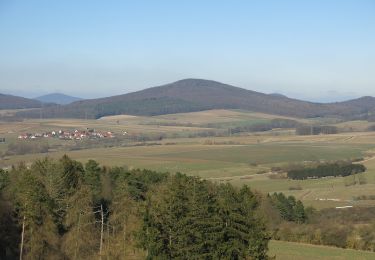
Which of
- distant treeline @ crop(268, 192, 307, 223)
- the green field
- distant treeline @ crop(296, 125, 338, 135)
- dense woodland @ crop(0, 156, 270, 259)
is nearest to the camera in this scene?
dense woodland @ crop(0, 156, 270, 259)

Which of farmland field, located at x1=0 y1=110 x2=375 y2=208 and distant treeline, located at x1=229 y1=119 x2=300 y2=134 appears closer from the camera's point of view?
farmland field, located at x1=0 y1=110 x2=375 y2=208

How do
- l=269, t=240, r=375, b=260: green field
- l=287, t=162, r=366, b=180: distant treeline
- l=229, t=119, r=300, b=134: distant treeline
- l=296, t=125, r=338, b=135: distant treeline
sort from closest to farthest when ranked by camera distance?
l=269, t=240, r=375, b=260: green field
l=287, t=162, r=366, b=180: distant treeline
l=296, t=125, r=338, b=135: distant treeline
l=229, t=119, r=300, b=134: distant treeline

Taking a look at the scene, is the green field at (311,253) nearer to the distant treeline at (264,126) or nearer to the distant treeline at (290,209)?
the distant treeline at (290,209)

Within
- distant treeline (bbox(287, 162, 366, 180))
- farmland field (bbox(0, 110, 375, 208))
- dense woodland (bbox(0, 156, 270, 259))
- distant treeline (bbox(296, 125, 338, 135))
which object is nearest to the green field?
dense woodland (bbox(0, 156, 270, 259))

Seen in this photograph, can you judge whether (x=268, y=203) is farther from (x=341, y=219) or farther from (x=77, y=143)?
(x=77, y=143)

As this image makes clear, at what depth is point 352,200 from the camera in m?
45.5

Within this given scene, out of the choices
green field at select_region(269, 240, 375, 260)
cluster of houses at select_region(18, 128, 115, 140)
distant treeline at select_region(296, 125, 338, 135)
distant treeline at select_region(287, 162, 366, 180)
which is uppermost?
distant treeline at select_region(296, 125, 338, 135)

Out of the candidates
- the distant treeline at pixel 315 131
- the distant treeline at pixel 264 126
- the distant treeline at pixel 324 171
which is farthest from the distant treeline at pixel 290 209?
the distant treeline at pixel 264 126

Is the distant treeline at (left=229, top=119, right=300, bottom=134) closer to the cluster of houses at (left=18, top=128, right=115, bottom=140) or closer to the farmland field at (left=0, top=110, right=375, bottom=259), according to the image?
the farmland field at (left=0, top=110, right=375, bottom=259)

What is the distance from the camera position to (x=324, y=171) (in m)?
60.9

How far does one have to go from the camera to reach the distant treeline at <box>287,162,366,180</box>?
59.5 meters

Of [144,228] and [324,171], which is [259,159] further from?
[144,228]

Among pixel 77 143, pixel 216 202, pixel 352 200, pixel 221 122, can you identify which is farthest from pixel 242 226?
pixel 221 122

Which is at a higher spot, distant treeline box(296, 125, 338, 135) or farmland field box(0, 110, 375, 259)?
distant treeline box(296, 125, 338, 135)
